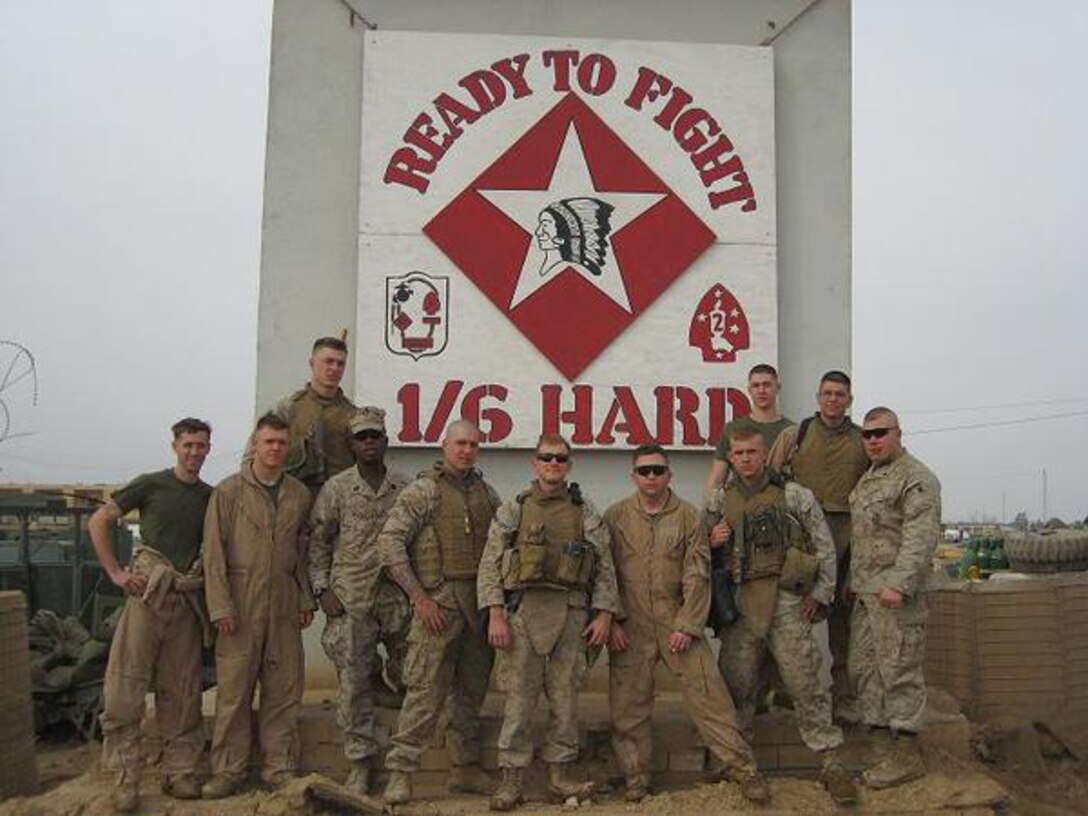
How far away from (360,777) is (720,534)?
7.50ft

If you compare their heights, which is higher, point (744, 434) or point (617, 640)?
point (744, 434)

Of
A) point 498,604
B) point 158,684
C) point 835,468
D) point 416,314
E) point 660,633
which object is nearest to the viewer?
point 498,604

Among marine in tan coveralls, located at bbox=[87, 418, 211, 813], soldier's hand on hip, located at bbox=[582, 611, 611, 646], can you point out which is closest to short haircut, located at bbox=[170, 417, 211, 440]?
marine in tan coveralls, located at bbox=[87, 418, 211, 813]

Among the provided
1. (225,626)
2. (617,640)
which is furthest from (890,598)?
(225,626)

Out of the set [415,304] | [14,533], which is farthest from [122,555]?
[415,304]

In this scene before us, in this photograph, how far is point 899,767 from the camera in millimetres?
5445

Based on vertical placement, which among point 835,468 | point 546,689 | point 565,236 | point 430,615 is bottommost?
point 546,689

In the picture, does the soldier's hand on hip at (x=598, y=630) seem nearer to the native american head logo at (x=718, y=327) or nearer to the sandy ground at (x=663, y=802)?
the sandy ground at (x=663, y=802)

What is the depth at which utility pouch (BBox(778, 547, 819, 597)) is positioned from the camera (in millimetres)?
5410

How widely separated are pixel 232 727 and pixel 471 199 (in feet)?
12.3

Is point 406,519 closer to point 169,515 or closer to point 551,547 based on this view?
point 551,547

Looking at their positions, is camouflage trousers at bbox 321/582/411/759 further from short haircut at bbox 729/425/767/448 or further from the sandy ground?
short haircut at bbox 729/425/767/448

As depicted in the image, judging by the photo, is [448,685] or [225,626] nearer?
[225,626]

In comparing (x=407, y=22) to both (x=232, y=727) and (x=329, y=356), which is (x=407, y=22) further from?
(x=232, y=727)
